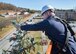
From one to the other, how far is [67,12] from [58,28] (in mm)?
64882

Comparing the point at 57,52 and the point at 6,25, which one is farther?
the point at 6,25

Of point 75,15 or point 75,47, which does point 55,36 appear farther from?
point 75,15

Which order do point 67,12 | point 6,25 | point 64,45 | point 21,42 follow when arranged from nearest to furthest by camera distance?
point 64,45
point 21,42
point 6,25
point 67,12

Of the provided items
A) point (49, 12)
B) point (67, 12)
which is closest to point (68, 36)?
point (49, 12)

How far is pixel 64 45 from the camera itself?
3453 mm

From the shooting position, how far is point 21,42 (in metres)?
5.54

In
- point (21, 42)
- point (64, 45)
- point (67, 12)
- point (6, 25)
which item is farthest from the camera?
point (67, 12)

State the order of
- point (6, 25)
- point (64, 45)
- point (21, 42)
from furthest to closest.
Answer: point (6, 25) < point (21, 42) < point (64, 45)

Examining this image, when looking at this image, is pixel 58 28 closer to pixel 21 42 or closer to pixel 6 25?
pixel 21 42

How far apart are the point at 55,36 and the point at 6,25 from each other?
99.6ft

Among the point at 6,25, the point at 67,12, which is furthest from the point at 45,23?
the point at 67,12

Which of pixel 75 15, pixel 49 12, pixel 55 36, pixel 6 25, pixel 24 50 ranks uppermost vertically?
pixel 49 12

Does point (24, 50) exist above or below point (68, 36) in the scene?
below

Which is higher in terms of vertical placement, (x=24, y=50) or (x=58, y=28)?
(x=58, y=28)
